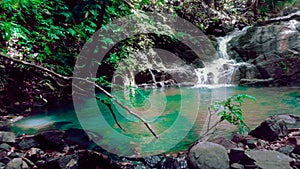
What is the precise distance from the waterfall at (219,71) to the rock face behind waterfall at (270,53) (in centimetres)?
33

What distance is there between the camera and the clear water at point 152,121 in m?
4.24

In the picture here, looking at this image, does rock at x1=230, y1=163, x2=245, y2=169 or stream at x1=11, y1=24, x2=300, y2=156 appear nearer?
rock at x1=230, y1=163, x2=245, y2=169

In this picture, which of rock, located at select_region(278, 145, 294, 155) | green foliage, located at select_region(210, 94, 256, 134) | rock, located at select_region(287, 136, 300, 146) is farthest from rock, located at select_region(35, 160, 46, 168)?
rock, located at select_region(287, 136, 300, 146)

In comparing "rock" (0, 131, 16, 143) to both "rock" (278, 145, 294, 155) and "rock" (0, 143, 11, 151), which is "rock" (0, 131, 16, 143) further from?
"rock" (278, 145, 294, 155)

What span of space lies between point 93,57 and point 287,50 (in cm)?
895

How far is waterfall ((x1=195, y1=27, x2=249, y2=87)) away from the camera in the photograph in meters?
11.8

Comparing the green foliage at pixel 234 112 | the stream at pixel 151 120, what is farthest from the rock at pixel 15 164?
the green foliage at pixel 234 112

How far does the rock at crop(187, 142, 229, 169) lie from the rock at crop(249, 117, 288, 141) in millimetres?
1356

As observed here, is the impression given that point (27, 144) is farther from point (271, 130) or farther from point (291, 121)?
point (291, 121)

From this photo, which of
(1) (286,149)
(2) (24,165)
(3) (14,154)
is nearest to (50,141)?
(3) (14,154)

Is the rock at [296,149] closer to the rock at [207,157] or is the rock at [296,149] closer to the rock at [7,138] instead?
the rock at [207,157]

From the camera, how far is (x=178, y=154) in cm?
370

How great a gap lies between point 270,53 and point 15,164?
11.3 m

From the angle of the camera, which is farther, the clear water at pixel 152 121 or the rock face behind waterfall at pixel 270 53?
the rock face behind waterfall at pixel 270 53
